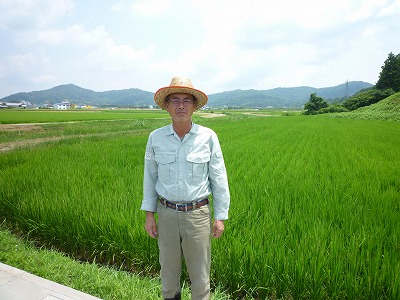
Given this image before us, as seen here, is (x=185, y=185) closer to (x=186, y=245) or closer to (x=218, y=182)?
(x=218, y=182)

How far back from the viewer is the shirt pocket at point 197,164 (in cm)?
150

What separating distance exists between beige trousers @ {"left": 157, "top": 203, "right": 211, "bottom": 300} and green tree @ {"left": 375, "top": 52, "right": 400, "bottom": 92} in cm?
6009

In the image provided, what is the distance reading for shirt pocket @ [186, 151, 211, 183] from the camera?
150cm

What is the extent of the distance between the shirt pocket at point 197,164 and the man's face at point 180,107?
22 centimetres

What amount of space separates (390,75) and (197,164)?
6245cm

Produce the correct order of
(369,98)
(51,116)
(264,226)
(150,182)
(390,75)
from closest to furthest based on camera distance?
(150,182)
(264,226)
(51,116)
(369,98)
(390,75)

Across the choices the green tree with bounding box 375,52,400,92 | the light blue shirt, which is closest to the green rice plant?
the light blue shirt

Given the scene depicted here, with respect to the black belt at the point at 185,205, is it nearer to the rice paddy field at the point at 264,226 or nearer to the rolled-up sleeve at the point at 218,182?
the rolled-up sleeve at the point at 218,182

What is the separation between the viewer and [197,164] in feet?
4.97

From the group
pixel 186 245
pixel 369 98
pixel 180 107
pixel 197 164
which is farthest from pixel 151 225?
pixel 369 98

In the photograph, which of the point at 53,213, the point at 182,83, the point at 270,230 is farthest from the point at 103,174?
the point at 182,83

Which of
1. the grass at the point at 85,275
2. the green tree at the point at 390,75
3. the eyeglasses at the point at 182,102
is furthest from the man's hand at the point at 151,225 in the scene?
the green tree at the point at 390,75

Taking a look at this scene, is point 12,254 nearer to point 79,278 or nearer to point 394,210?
point 79,278

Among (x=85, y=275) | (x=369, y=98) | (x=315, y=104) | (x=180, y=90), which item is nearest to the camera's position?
(x=180, y=90)
